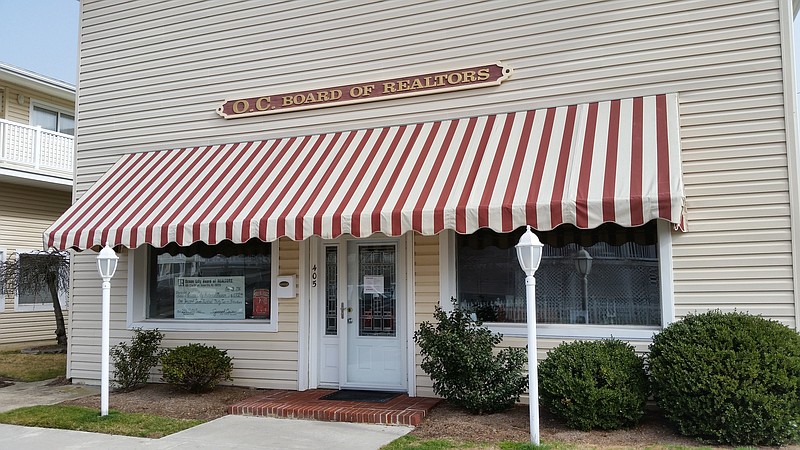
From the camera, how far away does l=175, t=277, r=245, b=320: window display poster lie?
1031 cm

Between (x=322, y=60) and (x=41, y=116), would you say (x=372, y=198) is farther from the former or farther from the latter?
(x=41, y=116)

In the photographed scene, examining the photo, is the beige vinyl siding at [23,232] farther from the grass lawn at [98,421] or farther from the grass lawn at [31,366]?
the grass lawn at [98,421]

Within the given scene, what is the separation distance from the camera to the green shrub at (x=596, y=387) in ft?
22.3

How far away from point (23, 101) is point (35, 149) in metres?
3.00

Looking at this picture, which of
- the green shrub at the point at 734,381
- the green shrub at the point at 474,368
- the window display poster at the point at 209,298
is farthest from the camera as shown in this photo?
the window display poster at the point at 209,298

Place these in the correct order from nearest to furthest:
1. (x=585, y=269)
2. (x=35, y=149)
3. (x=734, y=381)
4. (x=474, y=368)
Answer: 1. (x=734, y=381)
2. (x=474, y=368)
3. (x=585, y=269)
4. (x=35, y=149)

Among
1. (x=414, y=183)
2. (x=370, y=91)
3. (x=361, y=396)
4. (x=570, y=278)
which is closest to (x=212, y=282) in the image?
(x=361, y=396)

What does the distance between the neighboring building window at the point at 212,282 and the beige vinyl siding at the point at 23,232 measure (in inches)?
332

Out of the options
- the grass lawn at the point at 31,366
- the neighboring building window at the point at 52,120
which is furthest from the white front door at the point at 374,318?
the neighboring building window at the point at 52,120

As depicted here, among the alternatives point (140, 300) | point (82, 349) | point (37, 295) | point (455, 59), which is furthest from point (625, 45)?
point (37, 295)

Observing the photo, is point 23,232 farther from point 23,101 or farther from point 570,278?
point 570,278

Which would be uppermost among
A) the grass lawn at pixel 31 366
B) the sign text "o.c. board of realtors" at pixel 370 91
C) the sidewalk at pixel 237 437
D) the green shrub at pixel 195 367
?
the sign text "o.c. board of realtors" at pixel 370 91

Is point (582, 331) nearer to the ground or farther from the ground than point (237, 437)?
farther from the ground

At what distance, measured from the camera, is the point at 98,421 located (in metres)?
8.01
